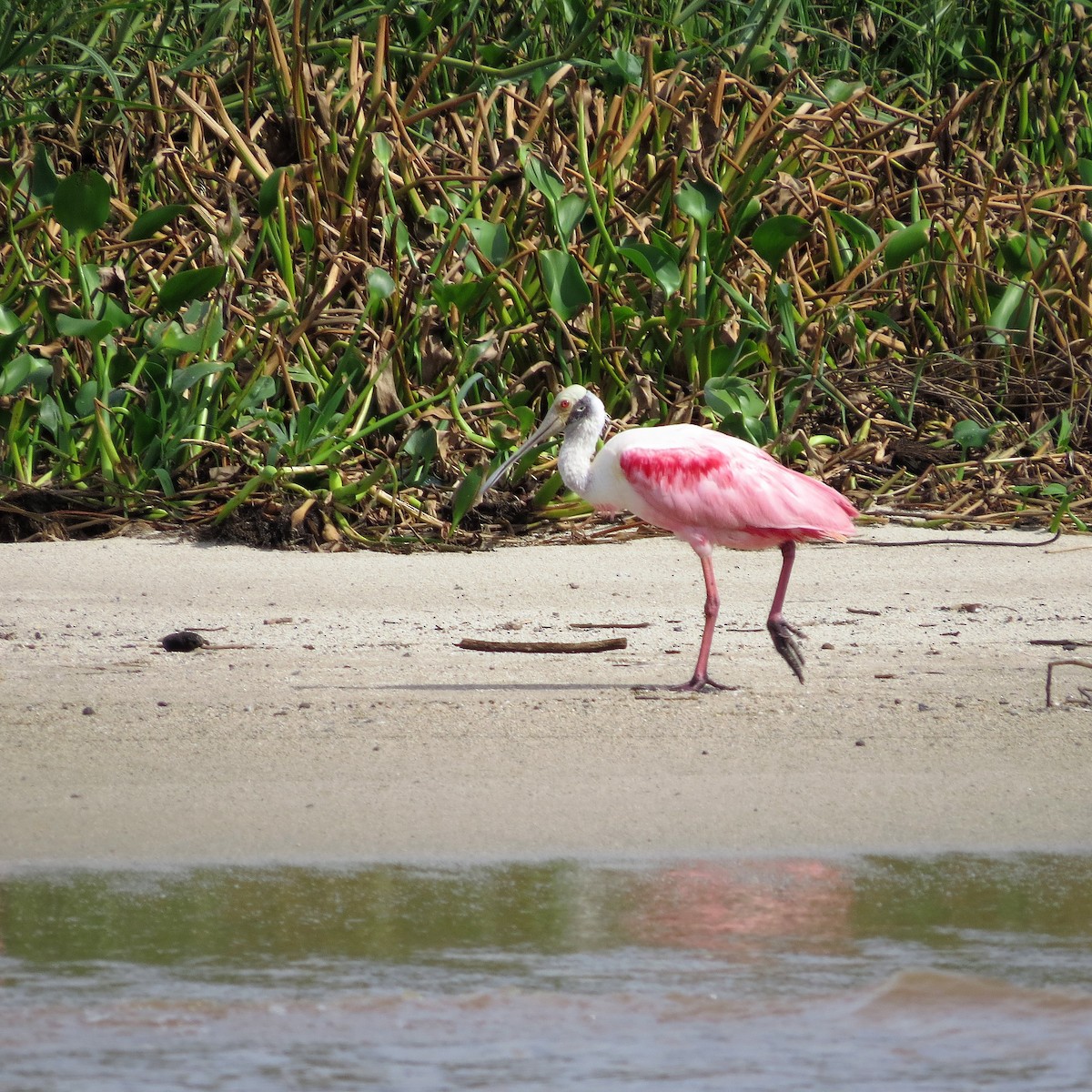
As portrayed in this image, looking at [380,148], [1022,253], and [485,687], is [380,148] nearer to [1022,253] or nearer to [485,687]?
[1022,253]

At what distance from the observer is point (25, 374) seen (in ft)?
23.0

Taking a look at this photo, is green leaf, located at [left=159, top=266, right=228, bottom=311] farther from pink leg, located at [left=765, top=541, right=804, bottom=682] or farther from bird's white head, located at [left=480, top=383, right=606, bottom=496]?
pink leg, located at [left=765, top=541, right=804, bottom=682]

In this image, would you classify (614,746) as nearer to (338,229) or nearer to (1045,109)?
(338,229)

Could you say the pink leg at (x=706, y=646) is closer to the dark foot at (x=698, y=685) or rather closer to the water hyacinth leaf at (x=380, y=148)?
the dark foot at (x=698, y=685)

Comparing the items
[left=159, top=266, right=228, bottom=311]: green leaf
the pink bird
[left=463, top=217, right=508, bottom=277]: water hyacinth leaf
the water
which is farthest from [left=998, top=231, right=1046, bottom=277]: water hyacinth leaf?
the water

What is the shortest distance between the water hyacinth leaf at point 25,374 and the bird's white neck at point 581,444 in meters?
2.26

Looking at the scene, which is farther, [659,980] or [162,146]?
[162,146]

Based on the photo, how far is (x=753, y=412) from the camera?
745cm

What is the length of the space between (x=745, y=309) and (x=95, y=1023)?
221 inches

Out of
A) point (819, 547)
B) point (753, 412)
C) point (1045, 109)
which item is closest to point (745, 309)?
point (753, 412)

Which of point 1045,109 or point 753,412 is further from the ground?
point 1045,109

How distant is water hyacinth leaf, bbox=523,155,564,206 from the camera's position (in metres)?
7.71

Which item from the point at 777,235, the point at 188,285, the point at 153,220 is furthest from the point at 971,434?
the point at 153,220

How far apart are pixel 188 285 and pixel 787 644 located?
11.1 feet
